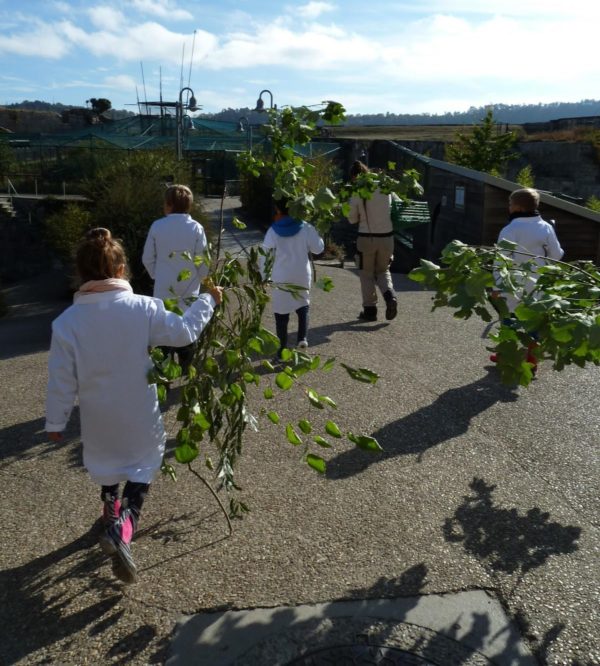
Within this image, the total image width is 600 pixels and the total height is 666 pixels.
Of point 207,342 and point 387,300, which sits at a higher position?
point 207,342

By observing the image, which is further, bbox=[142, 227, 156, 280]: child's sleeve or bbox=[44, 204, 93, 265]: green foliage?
bbox=[44, 204, 93, 265]: green foliage

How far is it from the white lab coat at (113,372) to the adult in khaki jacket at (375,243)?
17.7 ft

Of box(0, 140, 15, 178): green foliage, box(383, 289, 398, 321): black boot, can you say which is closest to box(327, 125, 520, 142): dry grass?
box(0, 140, 15, 178): green foliage

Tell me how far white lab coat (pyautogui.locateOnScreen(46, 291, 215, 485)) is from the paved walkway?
0.58 m

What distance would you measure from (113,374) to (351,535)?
4.89 feet

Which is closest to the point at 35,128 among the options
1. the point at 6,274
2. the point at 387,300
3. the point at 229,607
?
the point at 6,274

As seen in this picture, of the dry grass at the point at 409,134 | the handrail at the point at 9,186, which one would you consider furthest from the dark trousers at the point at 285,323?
the dry grass at the point at 409,134

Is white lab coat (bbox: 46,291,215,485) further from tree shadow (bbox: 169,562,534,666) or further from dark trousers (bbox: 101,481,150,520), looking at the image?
tree shadow (bbox: 169,562,534,666)

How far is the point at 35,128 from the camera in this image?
78688mm

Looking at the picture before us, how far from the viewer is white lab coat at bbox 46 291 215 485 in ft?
11.1

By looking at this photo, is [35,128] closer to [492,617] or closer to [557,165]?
[557,165]

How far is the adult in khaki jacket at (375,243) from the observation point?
A: 344 inches

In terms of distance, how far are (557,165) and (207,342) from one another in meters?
29.8

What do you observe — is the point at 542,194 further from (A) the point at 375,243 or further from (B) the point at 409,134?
(B) the point at 409,134
